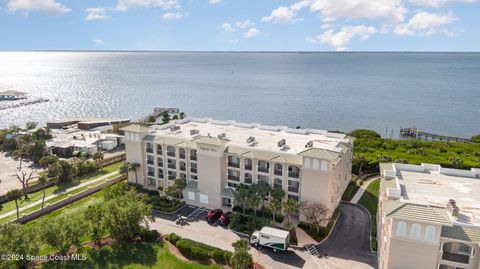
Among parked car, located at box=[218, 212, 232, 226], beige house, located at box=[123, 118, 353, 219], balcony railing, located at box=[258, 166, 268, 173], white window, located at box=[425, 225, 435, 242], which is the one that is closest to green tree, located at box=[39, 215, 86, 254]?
parked car, located at box=[218, 212, 232, 226]

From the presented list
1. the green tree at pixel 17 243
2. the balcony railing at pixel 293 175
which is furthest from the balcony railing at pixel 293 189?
the green tree at pixel 17 243

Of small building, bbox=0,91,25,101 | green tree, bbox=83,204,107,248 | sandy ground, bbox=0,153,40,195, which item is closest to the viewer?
green tree, bbox=83,204,107,248

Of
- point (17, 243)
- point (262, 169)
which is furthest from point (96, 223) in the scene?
point (262, 169)

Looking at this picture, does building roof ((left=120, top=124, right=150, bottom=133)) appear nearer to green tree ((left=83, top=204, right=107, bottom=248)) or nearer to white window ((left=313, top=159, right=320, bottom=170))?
green tree ((left=83, top=204, right=107, bottom=248))

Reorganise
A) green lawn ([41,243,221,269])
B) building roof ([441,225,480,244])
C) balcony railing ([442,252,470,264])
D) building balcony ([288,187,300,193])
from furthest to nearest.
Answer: building balcony ([288,187,300,193])
green lawn ([41,243,221,269])
balcony railing ([442,252,470,264])
building roof ([441,225,480,244])

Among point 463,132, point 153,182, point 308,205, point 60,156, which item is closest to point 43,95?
point 60,156

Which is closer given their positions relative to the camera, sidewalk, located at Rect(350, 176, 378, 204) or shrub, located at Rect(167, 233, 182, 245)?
shrub, located at Rect(167, 233, 182, 245)

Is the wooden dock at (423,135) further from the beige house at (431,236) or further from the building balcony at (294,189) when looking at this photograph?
the beige house at (431,236)
